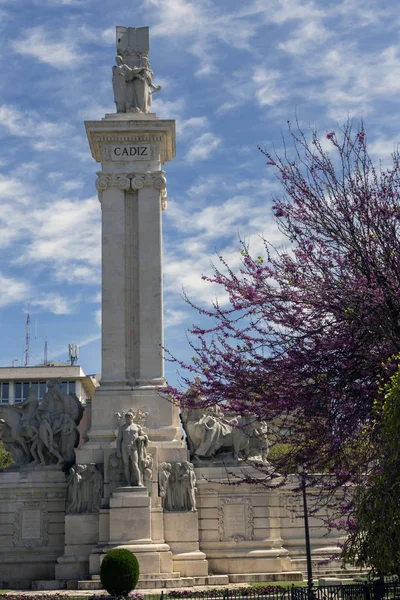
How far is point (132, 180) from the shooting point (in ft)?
112

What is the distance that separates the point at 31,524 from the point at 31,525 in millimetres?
34

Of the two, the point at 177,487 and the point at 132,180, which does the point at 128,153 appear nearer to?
the point at 132,180

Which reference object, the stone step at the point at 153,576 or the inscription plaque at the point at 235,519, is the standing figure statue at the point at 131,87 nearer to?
the inscription plaque at the point at 235,519

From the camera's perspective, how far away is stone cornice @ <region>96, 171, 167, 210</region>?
112 feet

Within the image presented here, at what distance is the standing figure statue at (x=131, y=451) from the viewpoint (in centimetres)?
2933

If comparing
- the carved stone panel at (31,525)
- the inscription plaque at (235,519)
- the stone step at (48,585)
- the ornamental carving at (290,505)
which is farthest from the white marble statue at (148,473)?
the ornamental carving at (290,505)

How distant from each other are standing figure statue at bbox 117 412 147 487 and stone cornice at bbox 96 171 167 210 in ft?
29.8

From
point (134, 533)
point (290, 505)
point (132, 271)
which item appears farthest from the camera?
point (132, 271)

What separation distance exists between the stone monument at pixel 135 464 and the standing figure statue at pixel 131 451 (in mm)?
42

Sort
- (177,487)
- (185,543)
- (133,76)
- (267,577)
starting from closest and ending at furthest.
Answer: (267,577), (185,543), (177,487), (133,76)

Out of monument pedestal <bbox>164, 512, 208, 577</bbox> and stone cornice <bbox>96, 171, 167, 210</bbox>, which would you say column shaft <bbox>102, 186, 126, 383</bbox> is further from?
monument pedestal <bbox>164, 512, 208, 577</bbox>

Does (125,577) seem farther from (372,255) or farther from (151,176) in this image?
(151,176)

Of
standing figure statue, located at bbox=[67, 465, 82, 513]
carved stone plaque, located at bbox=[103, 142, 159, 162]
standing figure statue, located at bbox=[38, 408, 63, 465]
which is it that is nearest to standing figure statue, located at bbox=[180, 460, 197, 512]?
standing figure statue, located at bbox=[67, 465, 82, 513]

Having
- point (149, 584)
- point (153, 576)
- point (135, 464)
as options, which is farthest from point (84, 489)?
point (149, 584)
